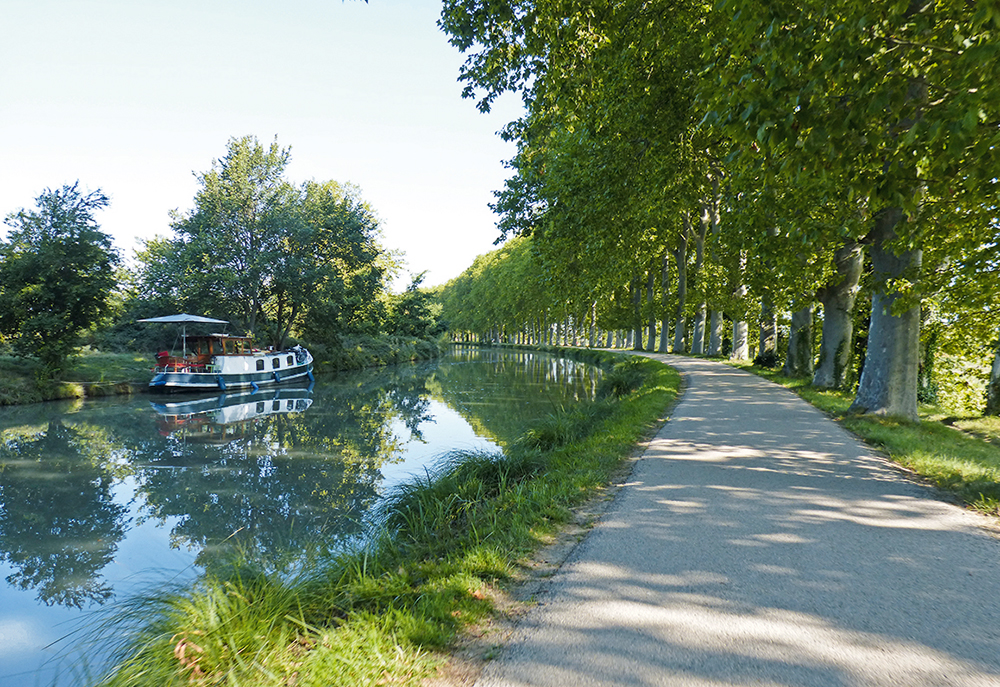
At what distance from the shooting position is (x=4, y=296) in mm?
18031

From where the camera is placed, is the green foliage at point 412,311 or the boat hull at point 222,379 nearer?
the boat hull at point 222,379

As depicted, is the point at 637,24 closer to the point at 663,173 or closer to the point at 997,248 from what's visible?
the point at 663,173

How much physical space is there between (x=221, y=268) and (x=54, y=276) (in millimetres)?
10478

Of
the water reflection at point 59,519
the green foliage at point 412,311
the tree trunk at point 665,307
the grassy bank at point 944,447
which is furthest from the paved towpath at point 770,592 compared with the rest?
the green foliage at point 412,311

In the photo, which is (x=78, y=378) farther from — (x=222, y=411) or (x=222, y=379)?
(x=222, y=411)

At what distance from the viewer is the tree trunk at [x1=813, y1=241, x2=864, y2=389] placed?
14648 mm

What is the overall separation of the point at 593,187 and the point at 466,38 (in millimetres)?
5341

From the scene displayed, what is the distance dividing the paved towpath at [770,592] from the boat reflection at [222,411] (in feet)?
38.0

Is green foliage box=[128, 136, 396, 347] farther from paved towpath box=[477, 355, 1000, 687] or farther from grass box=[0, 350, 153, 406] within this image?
paved towpath box=[477, 355, 1000, 687]

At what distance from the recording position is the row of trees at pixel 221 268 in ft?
62.2

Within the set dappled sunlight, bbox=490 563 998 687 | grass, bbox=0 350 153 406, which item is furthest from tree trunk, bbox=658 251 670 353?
dappled sunlight, bbox=490 563 998 687

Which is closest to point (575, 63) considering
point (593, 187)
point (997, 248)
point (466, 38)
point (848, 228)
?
point (593, 187)

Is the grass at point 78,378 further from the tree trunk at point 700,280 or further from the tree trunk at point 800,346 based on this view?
the tree trunk at point 700,280

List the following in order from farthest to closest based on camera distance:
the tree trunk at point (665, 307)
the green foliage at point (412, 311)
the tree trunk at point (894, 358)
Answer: the green foliage at point (412, 311), the tree trunk at point (665, 307), the tree trunk at point (894, 358)
